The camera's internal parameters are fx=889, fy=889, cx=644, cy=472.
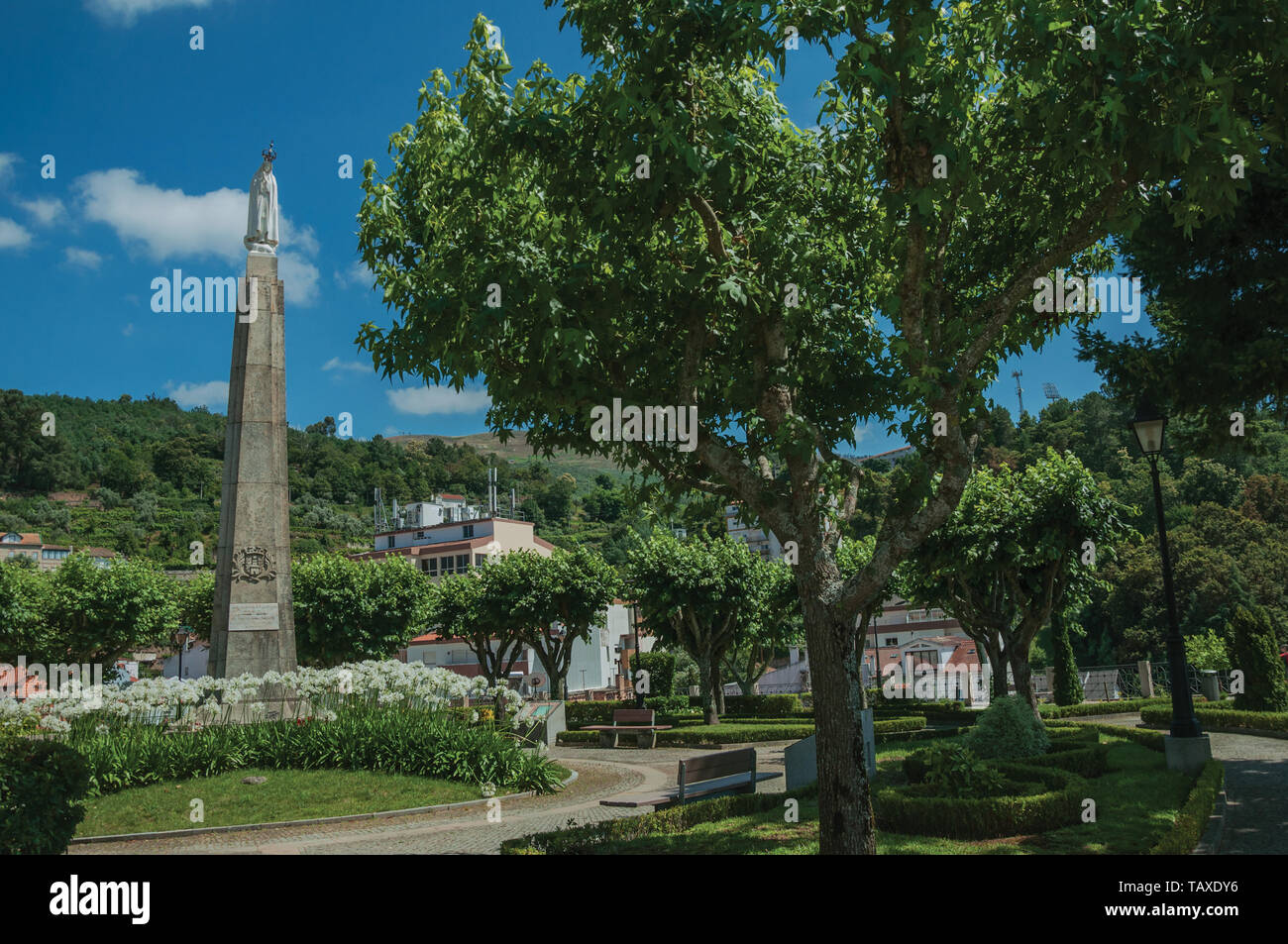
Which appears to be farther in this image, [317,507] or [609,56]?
[317,507]

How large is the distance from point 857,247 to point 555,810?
9.89 m

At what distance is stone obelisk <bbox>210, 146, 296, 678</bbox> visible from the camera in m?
17.9

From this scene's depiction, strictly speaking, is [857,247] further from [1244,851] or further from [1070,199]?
[1244,851]

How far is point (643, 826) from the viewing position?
402 inches

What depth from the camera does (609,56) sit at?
8055 millimetres

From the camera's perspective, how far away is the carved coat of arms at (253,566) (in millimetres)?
18000

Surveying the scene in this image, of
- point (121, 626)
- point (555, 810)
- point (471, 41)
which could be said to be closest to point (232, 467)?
point (555, 810)

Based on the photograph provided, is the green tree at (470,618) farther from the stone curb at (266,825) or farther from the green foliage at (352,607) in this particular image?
the stone curb at (266,825)

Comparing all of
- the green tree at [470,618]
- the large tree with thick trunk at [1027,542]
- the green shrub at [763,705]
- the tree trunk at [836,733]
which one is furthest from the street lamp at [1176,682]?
the green tree at [470,618]

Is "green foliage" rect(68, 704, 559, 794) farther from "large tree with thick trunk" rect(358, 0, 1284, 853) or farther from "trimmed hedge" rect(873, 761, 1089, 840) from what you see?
"large tree with thick trunk" rect(358, 0, 1284, 853)

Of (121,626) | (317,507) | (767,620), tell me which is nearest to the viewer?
(767,620)

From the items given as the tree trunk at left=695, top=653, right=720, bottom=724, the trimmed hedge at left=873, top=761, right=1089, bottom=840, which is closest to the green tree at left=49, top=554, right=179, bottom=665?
Answer: the tree trunk at left=695, top=653, right=720, bottom=724

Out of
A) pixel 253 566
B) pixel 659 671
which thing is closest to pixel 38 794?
pixel 253 566
